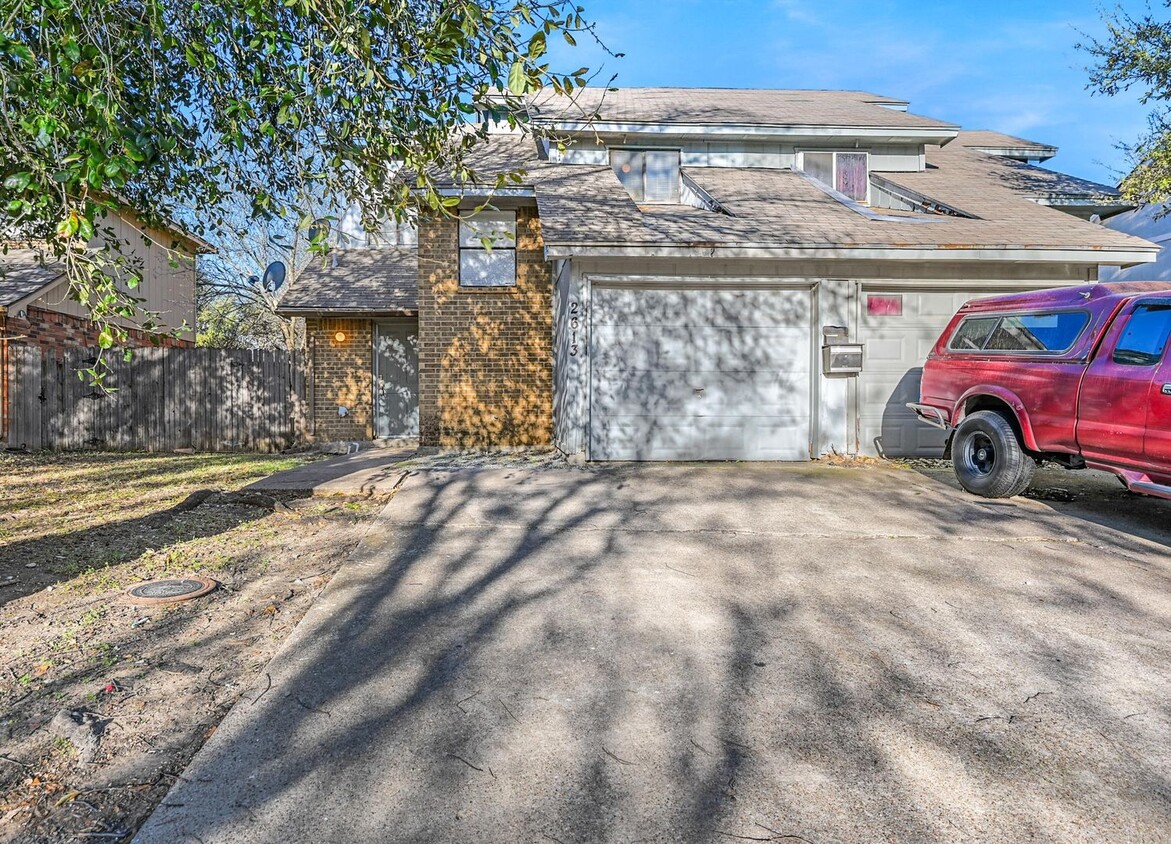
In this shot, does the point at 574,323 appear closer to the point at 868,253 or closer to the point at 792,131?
the point at 868,253

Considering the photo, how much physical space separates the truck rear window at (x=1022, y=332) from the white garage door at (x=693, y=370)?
7.37ft

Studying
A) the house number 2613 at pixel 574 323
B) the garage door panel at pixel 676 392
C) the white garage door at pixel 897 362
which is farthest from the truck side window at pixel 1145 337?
the house number 2613 at pixel 574 323

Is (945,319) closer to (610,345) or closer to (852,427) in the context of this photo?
(852,427)

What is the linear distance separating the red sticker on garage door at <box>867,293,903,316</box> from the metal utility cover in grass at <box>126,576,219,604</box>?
838 centimetres

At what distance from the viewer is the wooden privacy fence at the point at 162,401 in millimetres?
12008

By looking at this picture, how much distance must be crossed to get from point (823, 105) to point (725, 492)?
33.5 feet

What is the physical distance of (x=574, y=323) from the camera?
869cm

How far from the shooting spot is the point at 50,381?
12.1m

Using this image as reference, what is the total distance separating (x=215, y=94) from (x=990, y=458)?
7.67 m

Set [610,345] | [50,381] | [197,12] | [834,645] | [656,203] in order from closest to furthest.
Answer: [834,645], [197,12], [610,345], [656,203], [50,381]

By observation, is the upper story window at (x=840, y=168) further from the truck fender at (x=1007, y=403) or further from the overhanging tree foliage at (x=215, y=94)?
the overhanging tree foliage at (x=215, y=94)

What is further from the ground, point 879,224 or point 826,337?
point 879,224

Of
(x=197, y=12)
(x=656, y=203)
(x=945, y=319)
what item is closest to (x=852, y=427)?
(x=945, y=319)

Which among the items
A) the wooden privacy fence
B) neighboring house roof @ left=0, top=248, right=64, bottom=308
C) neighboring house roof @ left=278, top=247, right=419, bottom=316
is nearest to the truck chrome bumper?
neighboring house roof @ left=278, top=247, right=419, bottom=316
